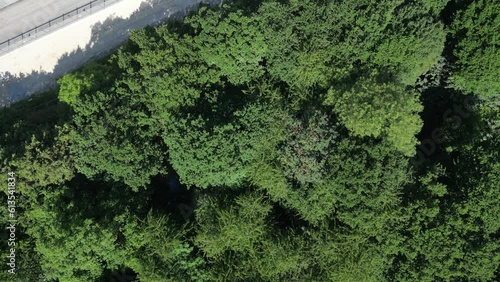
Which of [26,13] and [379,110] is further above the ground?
[26,13]

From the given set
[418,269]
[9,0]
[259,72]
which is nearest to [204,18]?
[259,72]

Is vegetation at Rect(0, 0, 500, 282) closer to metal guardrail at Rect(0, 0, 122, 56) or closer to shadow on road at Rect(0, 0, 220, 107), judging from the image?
shadow on road at Rect(0, 0, 220, 107)

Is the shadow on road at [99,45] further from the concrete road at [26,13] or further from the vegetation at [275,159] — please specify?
the vegetation at [275,159]

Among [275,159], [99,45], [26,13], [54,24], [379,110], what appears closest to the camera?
[379,110]

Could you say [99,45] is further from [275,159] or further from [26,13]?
[275,159]

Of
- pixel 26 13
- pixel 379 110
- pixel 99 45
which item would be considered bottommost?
pixel 379 110

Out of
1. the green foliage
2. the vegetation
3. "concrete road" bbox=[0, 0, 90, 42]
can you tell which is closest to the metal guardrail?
"concrete road" bbox=[0, 0, 90, 42]

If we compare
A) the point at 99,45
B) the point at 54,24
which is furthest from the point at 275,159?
the point at 54,24
